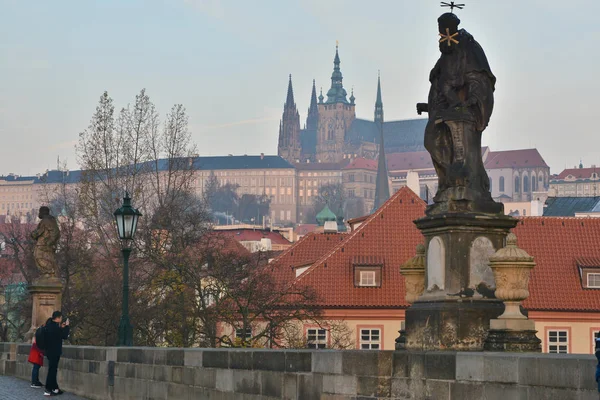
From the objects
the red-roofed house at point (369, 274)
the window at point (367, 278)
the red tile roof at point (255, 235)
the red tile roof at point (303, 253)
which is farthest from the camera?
the red tile roof at point (255, 235)

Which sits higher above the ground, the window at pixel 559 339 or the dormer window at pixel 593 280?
the dormer window at pixel 593 280

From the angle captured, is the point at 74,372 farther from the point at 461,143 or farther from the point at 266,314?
the point at 266,314

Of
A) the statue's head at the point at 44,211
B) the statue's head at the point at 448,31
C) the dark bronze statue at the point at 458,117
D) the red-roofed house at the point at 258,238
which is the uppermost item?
the red-roofed house at the point at 258,238

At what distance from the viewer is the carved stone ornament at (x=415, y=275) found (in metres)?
13.1

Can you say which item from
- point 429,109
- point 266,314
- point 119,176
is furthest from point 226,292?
point 429,109

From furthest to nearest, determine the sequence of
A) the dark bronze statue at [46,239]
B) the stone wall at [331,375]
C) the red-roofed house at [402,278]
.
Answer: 1. the red-roofed house at [402,278]
2. the dark bronze statue at [46,239]
3. the stone wall at [331,375]

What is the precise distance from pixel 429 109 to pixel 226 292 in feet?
103

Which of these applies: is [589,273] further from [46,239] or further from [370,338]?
[46,239]

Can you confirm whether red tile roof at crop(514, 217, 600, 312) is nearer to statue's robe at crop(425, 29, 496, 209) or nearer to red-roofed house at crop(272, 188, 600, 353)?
red-roofed house at crop(272, 188, 600, 353)

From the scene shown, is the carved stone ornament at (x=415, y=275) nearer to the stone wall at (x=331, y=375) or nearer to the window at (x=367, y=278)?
the stone wall at (x=331, y=375)

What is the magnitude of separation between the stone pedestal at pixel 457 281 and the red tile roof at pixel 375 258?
44.3 m

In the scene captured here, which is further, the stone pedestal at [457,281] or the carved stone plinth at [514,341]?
the stone pedestal at [457,281]

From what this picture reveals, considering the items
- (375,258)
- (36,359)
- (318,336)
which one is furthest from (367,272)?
(36,359)

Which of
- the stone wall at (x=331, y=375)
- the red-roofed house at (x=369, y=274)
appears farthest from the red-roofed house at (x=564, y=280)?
the stone wall at (x=331, y=375)
